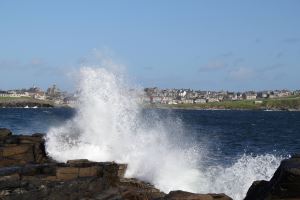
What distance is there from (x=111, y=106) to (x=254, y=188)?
836 inches

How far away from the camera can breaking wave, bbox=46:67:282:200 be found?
22.6 metres

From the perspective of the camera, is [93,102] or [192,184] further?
[93,102]

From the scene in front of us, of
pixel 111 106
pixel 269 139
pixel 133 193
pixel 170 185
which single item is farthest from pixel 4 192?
pixel 269 139

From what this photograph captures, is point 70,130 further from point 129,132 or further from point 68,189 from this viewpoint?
point 68,189

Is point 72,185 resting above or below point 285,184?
below

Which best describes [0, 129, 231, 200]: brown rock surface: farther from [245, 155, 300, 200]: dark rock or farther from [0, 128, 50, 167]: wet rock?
[245, 155, 300, 200]: dark rock

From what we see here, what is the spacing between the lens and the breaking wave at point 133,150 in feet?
74.1

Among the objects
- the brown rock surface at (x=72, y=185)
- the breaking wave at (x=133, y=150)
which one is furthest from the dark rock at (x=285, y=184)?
the breaking wave at (x=133, y=150)

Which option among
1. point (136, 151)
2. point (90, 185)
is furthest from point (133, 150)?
point (90, 185)

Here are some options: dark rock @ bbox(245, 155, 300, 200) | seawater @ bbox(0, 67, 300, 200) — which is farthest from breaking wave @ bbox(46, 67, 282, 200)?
dark rock @ bbox(245, 155, 300, 200)

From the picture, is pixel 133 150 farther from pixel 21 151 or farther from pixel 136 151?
pixel 21 151

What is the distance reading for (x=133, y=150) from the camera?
26.3 m

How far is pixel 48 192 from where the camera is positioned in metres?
12.7

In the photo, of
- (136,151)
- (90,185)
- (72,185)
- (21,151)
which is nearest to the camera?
(72,185)
